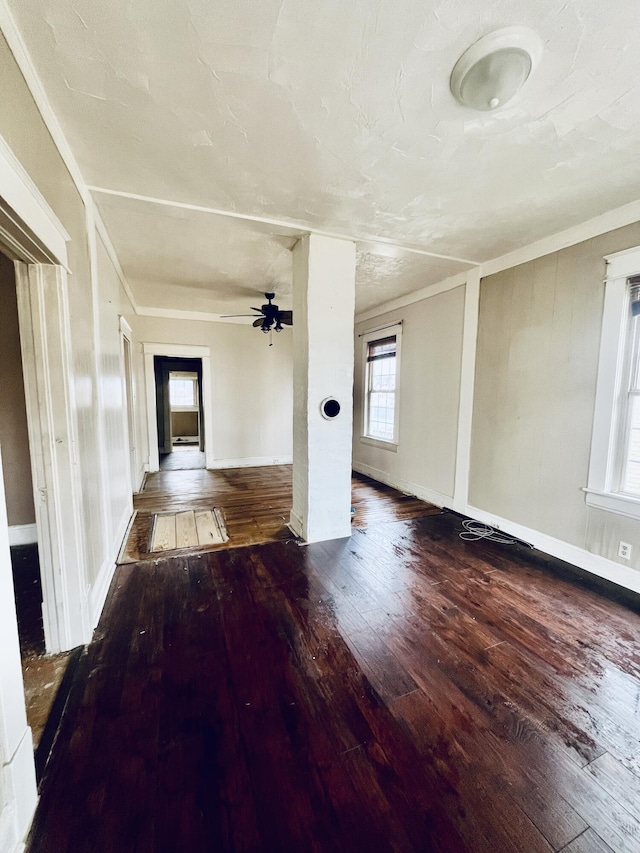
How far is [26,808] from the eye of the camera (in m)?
1.02

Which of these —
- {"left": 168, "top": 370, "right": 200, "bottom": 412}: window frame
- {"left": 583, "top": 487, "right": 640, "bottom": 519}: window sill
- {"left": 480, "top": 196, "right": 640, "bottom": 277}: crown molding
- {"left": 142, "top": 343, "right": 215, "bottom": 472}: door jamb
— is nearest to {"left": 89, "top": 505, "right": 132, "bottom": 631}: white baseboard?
{"left": 142, "top": 343, "right": 215, "bottom": 472}: door jamb

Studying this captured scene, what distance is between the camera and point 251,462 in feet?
19.9

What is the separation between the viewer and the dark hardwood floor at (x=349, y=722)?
1.04 meters

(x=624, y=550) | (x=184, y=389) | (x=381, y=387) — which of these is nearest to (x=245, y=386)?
(x=381, y=387)

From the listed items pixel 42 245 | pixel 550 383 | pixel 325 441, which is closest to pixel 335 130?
pixel 42 245

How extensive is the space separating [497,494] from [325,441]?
1824mm

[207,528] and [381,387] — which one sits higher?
[381,387]

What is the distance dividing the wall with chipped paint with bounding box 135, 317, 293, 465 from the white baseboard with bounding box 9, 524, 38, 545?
9.64 ft

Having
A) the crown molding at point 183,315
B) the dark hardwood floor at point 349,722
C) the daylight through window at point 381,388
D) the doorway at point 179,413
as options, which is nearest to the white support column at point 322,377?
the dark hardwood floor at point 349,722

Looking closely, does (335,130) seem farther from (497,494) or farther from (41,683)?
(497,494)

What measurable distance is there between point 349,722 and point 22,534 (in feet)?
10.5

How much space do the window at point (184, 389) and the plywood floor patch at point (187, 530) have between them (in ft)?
21.3

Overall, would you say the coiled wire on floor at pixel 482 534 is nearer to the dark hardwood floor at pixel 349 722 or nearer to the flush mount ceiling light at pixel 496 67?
the dark hardwood floor at pixel 349 722

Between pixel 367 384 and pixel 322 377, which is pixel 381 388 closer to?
pixel 367 384
